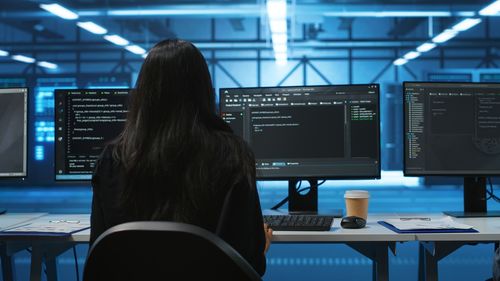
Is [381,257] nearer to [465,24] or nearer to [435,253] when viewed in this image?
[435,253]

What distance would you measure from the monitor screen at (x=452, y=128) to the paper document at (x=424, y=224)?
245 millimetres

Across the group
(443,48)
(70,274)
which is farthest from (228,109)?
(443,48)

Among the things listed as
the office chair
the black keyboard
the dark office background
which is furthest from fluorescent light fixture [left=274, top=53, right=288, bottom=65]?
the office chair

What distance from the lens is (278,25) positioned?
20.0 ft

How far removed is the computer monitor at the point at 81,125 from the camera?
6.93 feet

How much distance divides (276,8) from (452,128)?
3.58 meters

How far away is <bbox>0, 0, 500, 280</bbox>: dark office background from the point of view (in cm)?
717

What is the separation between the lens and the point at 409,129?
2.03m

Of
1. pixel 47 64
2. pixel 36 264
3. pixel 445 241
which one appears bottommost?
pixel 36 264

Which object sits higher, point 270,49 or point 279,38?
point 270,49

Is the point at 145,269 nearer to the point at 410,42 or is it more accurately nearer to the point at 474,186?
the point at 474,186

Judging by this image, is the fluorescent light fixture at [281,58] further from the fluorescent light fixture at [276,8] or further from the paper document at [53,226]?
the paper document at [53,226]

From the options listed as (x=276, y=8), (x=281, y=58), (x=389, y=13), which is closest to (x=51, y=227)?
(x=276, y=8)

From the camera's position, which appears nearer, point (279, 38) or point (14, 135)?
point (14, 135)
